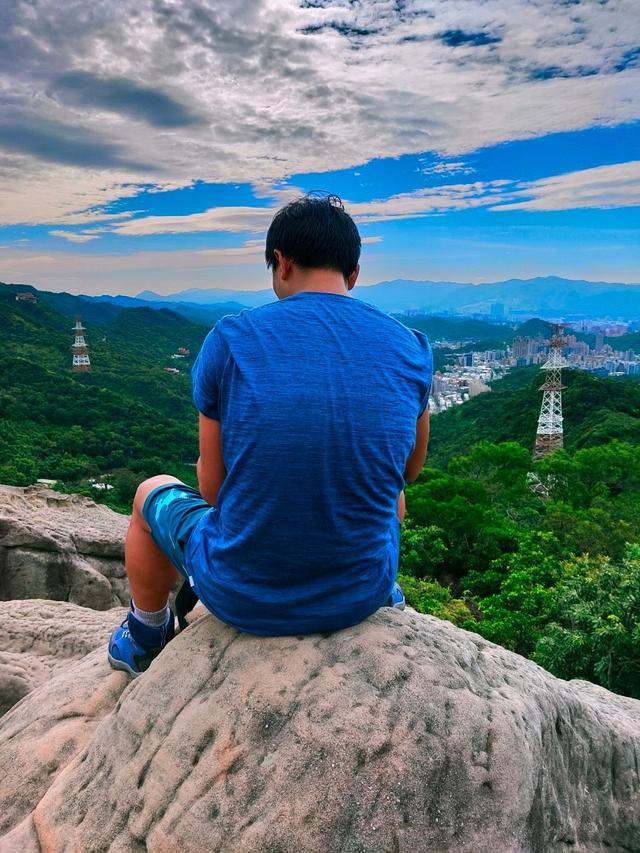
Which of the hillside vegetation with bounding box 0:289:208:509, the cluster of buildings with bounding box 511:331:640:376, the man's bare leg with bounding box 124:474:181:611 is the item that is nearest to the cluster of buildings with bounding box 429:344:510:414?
the cluster of buildings with bounding box 511:331:640:376

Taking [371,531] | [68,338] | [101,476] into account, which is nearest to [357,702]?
[371,531]

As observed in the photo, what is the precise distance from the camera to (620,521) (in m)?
14.3

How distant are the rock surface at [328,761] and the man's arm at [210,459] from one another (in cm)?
60

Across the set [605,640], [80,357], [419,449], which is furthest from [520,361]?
[419,449]

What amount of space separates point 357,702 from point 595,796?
1312 mm

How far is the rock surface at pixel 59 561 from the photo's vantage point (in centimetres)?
663

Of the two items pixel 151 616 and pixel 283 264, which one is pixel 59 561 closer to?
pixel 151 616

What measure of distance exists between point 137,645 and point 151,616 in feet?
0.76

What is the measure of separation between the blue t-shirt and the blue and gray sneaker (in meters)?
0.81

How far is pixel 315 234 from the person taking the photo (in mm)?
Answer: 2031

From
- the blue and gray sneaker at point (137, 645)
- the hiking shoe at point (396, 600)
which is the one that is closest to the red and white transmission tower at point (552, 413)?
the hiking shoe at point (396, 600)

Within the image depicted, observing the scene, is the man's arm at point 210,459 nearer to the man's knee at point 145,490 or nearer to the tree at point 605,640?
the man's knee at point 145,490

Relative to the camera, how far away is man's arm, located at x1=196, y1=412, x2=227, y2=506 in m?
2.00

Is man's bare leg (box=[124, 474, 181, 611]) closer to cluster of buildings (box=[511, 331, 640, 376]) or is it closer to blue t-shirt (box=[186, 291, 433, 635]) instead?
blue t-shirt (box=[186, 291, 433, 635])
